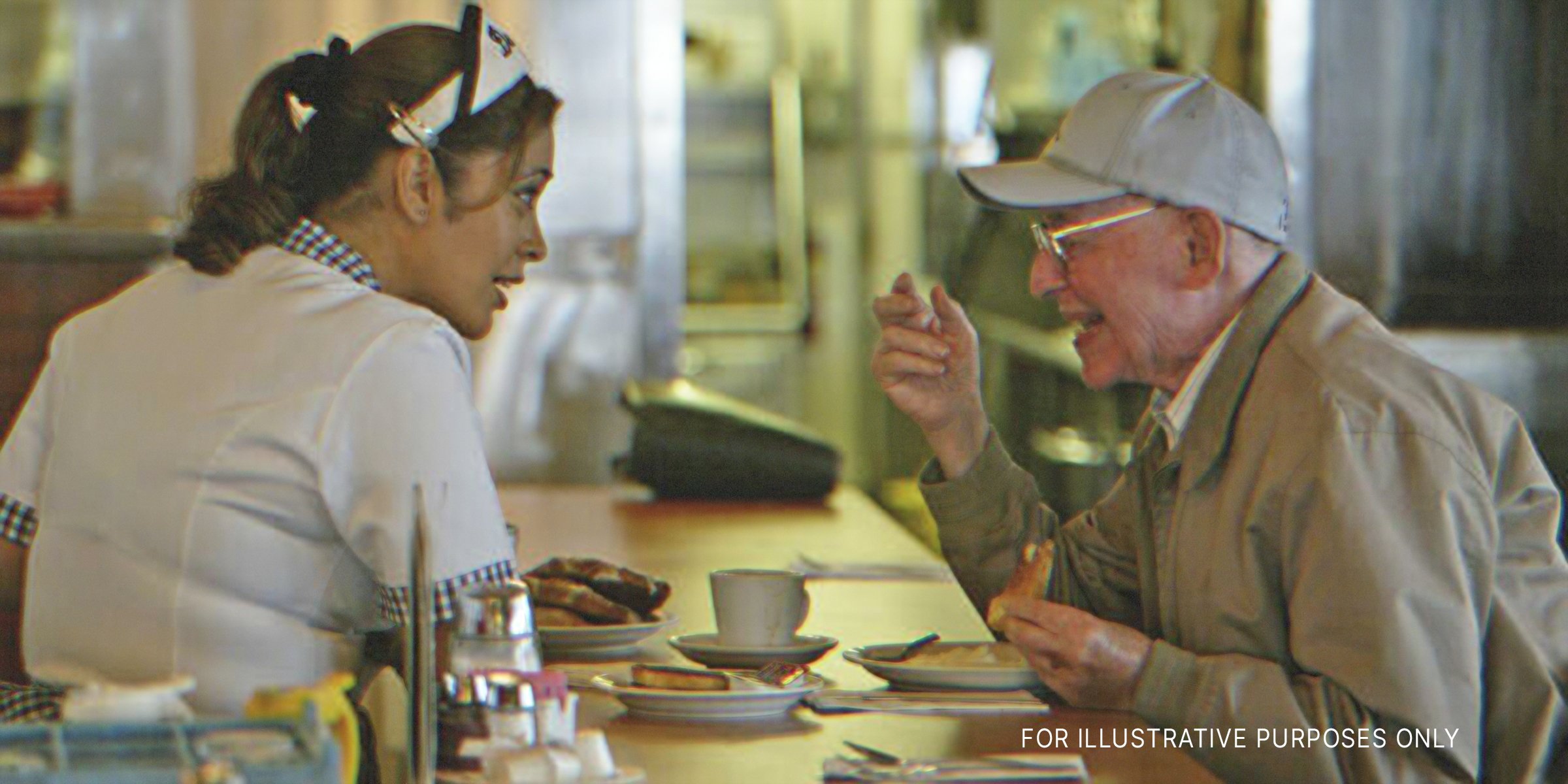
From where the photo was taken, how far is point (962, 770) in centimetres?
161

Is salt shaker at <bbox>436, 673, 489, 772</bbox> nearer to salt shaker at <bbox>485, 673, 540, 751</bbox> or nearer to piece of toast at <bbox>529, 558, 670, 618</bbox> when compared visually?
salt shaker at <bbox>485, 673, 540, 751</bbox>

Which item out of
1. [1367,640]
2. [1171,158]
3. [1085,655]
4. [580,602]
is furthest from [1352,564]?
[580,602]

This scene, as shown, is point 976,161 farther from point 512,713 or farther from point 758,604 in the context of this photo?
point 512,713

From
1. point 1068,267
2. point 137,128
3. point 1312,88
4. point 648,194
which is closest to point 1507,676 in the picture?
point 1068,267

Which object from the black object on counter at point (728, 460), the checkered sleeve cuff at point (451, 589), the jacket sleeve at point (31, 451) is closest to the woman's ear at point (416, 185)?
the jacket sleeve at point (31, 451)

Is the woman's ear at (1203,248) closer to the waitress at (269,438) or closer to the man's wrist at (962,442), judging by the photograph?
the man's wrist at (962,442)

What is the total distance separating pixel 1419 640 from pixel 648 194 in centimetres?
358

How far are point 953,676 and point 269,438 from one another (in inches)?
27.9

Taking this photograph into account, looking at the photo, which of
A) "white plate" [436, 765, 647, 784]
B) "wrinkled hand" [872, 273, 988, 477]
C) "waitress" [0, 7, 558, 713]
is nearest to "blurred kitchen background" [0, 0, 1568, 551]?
"wrinkled hand" [872, 273, 988, 477]

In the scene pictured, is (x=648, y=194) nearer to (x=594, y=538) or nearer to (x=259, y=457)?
(x=594, y=538)

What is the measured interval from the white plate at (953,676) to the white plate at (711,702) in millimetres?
131

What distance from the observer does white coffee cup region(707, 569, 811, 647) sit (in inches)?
82.3

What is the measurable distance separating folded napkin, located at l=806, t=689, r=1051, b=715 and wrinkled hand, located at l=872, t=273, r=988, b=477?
0.59 meters

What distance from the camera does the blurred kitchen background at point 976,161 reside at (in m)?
4.26
